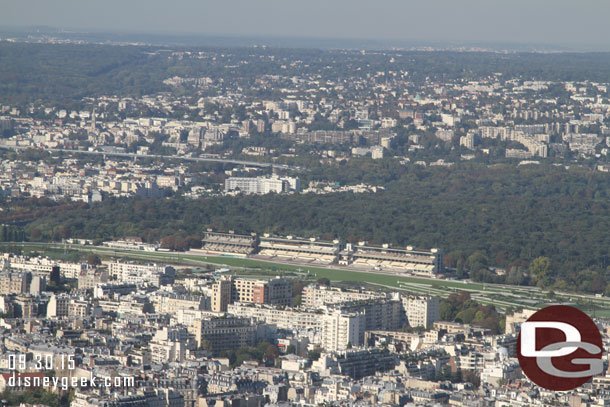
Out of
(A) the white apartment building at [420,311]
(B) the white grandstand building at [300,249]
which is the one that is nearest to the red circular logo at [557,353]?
(A) the white apartment building at [420,311]

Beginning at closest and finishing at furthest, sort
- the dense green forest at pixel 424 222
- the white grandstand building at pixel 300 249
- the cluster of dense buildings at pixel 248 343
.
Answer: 1. the cluster of dense buildings at pixel 248 343
2. the dense green forest at pixel 424 222
3. the white grandstand building at pixel 300 249

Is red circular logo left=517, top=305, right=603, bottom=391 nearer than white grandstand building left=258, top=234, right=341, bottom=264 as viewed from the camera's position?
Yes

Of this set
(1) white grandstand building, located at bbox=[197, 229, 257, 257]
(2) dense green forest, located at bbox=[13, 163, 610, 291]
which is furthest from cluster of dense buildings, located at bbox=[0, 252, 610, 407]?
(2) dense green forest, located at bbox=[13, 163, 610, 291]

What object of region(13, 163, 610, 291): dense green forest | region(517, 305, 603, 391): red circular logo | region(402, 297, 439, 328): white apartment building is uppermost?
region(517, 305, 603, 391): red circular logo

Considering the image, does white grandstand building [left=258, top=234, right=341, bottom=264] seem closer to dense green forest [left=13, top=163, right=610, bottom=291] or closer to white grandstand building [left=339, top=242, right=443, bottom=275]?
white grandstand building [left=339, top=242, right=443, bottom=275]

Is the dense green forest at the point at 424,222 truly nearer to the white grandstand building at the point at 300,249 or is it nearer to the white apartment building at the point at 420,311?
the white grandstand building at the point at 300,249

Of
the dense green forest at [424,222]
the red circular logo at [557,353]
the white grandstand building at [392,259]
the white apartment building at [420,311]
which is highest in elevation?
the red circular logo at [557,353]

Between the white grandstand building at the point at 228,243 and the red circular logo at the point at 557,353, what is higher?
the red circular logo at the point at 557,353

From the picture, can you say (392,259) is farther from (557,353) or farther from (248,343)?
(557,353)
